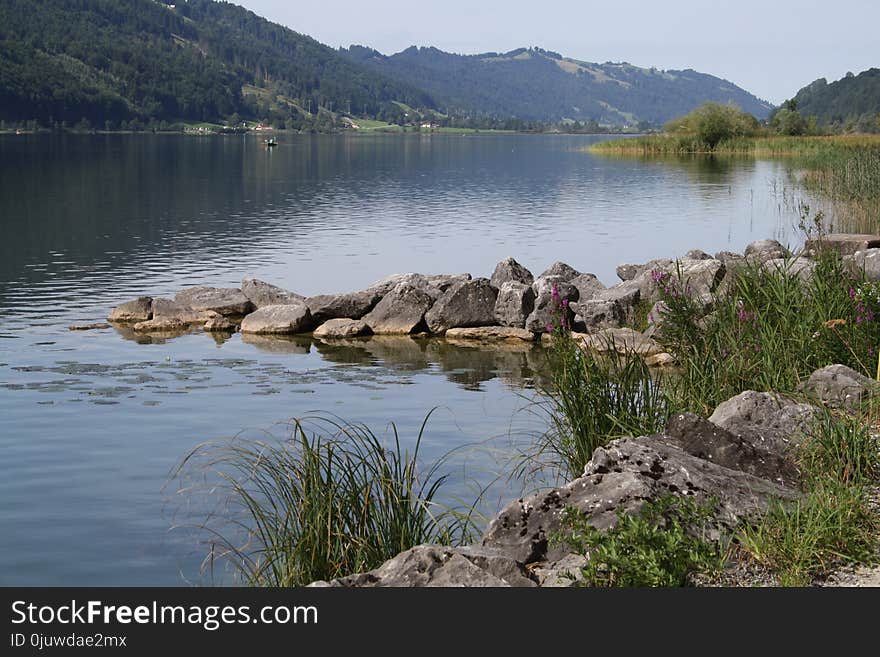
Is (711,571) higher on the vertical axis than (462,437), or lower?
higher

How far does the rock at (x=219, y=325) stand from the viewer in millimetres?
22109

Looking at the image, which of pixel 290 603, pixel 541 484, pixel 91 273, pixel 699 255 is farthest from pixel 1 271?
pixel 290 603

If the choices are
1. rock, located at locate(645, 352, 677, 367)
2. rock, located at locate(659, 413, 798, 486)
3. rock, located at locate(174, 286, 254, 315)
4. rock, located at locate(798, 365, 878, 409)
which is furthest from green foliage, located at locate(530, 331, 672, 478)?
rock, located at locate(174, 286, 254, 315)

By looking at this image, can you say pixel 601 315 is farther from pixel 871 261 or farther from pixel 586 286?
pixel 871 261

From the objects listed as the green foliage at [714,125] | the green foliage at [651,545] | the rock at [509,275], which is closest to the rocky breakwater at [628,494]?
the green foliage at [651,545]

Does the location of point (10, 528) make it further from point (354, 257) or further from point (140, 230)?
point (140, 230)

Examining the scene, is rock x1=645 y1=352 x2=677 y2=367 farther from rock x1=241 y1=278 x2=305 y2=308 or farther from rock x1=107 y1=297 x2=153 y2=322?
rock x1=107 y1=297 x2=153 y2=322

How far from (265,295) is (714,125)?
82.3 meters

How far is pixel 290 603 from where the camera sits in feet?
19.0

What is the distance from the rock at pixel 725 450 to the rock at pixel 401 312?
13.6 meters

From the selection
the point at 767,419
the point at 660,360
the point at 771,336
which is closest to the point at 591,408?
the point at 767,419

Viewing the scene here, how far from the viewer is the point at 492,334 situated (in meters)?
21.4

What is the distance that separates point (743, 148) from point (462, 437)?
87406mm

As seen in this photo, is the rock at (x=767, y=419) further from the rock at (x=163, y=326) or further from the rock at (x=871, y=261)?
the rock at (x=163, y=326)
